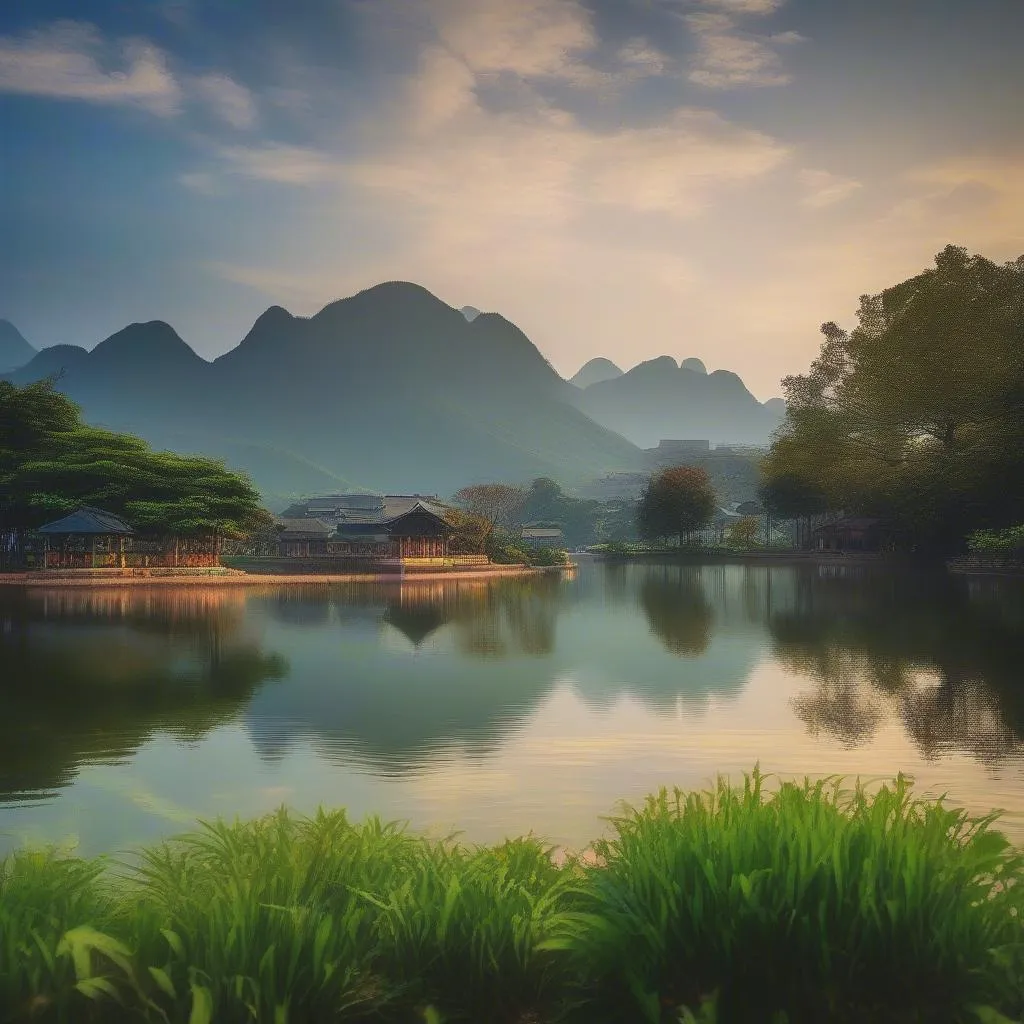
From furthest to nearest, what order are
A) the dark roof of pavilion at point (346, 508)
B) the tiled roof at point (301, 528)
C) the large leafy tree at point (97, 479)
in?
1. the dark roof of pavilion at point (346, 508)
2. the tiled roof at point (301, 528)
3. the large leafy tree at point (97, 479)

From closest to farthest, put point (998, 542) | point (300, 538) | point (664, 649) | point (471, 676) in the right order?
point (471, 676) → point (664, 649) → point (998, 542) → point (300, 538)

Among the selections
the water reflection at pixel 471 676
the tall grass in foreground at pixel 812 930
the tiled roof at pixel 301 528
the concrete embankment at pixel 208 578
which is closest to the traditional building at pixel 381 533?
the tiled roof at pixel 301 528

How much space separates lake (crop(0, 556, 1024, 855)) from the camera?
7.89 metres

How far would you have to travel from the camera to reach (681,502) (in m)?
82.4

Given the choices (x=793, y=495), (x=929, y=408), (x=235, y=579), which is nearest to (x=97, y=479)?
(x=235, y=579)

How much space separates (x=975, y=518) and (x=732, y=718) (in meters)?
36.9

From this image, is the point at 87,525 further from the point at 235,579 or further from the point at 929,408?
the point at 929,408

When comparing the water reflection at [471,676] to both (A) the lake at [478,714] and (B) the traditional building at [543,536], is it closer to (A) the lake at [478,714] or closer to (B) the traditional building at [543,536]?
(A) the lake at [478,714]

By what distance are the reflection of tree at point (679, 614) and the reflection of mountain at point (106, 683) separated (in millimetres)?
8170

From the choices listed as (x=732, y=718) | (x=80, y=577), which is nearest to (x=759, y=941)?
(x=732, y=718)

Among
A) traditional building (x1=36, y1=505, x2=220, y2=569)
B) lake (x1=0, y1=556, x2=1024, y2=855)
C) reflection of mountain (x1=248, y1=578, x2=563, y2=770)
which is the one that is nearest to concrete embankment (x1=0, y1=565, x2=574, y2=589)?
traditional building (x1=36, y1=505, x2=220, y2=569)

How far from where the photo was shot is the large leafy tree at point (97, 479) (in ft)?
151

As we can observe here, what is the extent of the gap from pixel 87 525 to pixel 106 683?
104 ft

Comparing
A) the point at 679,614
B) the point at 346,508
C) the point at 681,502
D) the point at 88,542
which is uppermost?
the point at 346,508
